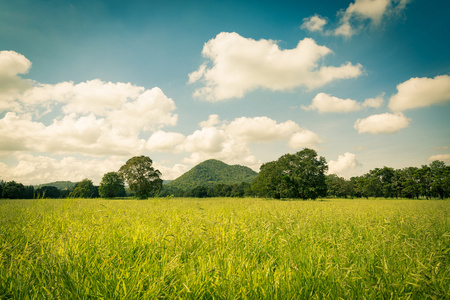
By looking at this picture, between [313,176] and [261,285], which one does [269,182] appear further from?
[261,285]

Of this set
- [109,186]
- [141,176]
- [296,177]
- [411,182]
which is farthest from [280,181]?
[411,182]

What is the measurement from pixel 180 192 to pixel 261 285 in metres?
123

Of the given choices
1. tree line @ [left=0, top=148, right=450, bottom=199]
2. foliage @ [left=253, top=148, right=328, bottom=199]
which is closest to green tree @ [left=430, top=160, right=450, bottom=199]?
tree line @ [left=0, top=148, right=450, bottom=199]

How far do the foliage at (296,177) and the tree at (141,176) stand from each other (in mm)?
29914

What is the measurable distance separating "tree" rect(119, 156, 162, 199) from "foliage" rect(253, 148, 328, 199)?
29.9 metres

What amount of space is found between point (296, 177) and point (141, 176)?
130 feet

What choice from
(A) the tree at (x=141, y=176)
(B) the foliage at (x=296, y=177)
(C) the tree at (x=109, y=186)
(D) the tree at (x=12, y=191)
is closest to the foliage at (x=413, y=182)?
(B) the foliage at (x=296, y=177)

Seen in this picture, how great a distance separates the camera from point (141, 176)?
5078 cm

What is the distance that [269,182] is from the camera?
5291 cm

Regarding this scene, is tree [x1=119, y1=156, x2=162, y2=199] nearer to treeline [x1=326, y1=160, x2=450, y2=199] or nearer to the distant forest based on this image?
the distant forest

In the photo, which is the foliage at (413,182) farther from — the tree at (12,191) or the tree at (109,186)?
the tree at (12,191)

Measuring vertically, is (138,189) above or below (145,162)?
below

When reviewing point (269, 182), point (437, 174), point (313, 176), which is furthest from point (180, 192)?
point (437, 174)

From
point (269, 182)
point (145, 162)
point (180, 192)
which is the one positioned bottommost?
point (180, 192)
